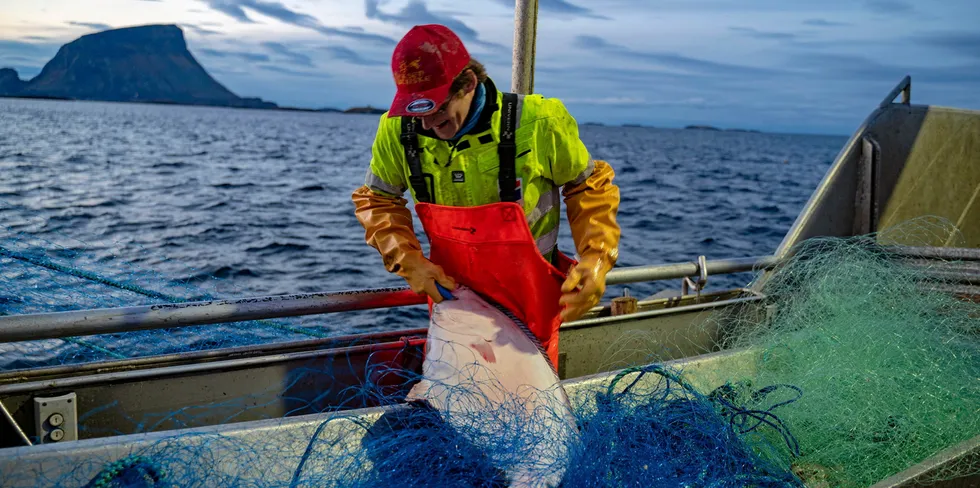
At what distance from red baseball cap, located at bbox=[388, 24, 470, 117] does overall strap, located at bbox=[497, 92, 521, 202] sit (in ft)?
0.77

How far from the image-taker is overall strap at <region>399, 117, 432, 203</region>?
9.48 ft

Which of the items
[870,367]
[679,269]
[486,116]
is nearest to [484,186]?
[486,116]

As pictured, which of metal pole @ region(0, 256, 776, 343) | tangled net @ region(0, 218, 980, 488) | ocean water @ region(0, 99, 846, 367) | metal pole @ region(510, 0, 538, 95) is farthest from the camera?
ocean water @ region(0, 99, 846, 367)

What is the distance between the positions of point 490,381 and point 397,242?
66cm

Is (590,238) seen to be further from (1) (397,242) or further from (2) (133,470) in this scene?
(2) (133,470)

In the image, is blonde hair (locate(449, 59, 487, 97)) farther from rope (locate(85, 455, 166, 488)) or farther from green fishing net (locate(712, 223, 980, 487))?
green fishing net (locate(712, 223, 980, 487))

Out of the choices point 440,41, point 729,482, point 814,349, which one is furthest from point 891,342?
point 440,41

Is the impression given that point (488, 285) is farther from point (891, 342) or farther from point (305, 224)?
point (305, 224)

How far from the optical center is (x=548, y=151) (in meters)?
2.86

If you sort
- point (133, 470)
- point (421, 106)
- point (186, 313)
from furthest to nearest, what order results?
point (186, 313), point (421, 106), point (133, 470)

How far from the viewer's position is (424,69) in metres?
2.66

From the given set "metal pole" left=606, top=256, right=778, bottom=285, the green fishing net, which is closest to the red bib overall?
"metal pole" left=606, top=256, right=778, bottom=285

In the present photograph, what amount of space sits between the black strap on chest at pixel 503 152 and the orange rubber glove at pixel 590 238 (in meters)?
0.27

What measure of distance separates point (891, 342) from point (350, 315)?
22.9ft
